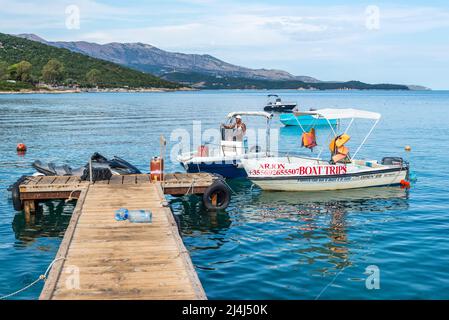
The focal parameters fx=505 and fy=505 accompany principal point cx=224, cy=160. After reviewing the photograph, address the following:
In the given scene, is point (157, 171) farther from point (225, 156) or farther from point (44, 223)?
point (225, 156)

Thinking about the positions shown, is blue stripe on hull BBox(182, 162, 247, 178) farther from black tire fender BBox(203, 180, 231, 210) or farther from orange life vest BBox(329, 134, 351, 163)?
black tire fender BBox(203, 180, 231, 210)

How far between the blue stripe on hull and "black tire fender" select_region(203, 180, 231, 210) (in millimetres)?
5129

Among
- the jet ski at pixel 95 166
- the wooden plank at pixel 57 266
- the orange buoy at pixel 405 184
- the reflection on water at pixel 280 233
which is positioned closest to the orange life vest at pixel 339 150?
the reflection on water at pixel 280 233

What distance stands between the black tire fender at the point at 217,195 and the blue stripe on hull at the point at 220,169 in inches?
202

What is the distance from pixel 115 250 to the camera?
11641 mm

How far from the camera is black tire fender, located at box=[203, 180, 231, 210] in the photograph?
1928 centimetres

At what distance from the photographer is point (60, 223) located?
60.4ft

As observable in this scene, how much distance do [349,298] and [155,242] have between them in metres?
4.86

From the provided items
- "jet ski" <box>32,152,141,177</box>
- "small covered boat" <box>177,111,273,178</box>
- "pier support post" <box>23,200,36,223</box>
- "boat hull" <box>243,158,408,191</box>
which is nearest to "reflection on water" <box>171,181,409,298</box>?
"boat hull" <box>243,158,408,191</box>

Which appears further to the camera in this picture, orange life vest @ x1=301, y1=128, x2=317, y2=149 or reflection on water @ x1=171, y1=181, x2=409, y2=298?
orange life vest @ x1=301, y1=128, x2=317, y2=149

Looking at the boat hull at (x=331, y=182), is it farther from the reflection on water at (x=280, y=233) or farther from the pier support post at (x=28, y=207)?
the pier support post at (x=28, y=207)

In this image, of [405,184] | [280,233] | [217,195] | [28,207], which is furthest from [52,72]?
[280,233]
